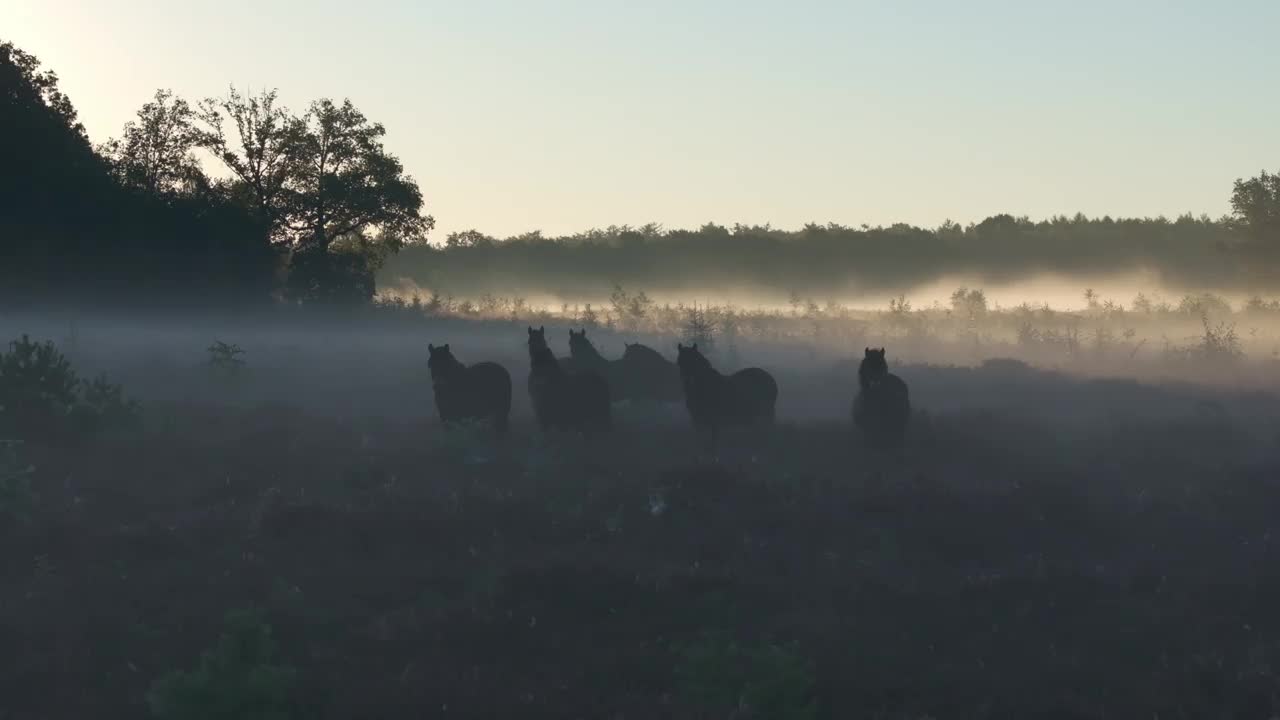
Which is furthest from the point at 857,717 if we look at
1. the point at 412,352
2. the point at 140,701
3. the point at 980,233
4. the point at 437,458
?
the point at 980,233

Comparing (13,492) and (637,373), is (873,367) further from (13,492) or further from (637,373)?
(13,492)

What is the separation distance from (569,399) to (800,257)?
119449mm

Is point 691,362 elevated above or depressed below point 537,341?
below

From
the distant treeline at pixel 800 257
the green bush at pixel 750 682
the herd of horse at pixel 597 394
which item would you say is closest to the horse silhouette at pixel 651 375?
the herd of horse at pixel 597 394

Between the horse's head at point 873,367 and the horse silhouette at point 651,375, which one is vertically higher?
the horse's head at point 873,367

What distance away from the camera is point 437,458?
66.1 ft

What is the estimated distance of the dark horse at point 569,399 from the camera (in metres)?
22.6

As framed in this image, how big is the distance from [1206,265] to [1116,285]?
28.5 feet

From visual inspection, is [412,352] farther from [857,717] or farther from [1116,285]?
[1116,285]

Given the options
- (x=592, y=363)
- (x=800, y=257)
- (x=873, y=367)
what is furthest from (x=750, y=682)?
(x=800, y=257)

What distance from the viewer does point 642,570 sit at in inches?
535

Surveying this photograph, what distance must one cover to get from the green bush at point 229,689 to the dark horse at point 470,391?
1269cm

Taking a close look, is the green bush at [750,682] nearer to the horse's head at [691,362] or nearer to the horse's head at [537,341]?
the horse's head at [691,362]

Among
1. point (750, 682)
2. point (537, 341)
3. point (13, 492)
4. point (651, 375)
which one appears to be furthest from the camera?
point (651, 375)
